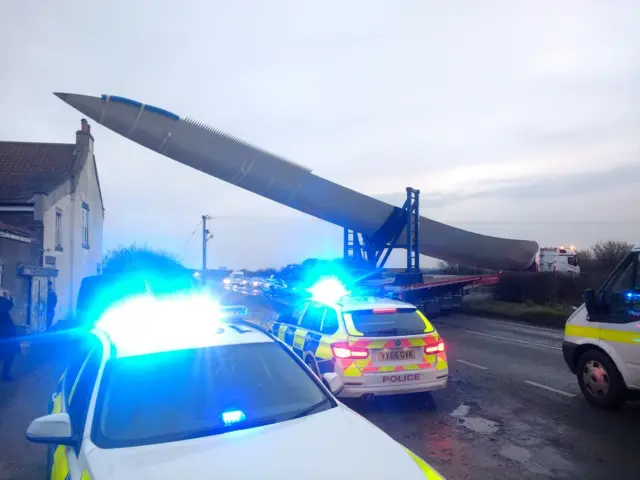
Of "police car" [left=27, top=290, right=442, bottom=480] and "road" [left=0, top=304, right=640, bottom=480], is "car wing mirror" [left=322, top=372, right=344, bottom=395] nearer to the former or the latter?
"police car" [left=27, top=290, right=442, bottom=480]

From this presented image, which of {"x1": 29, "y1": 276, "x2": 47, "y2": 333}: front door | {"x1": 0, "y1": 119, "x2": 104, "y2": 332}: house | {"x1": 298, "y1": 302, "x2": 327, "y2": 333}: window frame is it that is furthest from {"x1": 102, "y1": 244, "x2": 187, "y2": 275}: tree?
{"x1": 298, "y1": 302, "x2": 327, "y2": 333}: window frame

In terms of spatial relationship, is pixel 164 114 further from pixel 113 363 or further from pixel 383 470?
pixel 383 470

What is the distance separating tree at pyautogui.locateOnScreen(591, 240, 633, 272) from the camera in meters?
27.1

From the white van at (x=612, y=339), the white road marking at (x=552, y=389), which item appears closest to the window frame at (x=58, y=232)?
the white road marking at (x=552, y=389)

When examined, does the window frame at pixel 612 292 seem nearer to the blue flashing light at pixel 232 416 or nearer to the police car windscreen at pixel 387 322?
the police car windscreen at pixel 387 322

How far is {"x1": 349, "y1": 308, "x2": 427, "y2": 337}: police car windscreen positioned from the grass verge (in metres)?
12.5

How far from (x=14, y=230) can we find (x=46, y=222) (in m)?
1.90

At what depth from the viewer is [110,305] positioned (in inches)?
485

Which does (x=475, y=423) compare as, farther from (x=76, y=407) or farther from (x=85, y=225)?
(x=85, y=225)

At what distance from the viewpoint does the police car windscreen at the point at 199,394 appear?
328cm

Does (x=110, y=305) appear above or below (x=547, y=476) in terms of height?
above

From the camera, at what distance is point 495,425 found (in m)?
6.73

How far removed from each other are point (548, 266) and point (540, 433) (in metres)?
23.8

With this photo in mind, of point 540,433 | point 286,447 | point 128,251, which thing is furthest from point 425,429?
point 128,251
